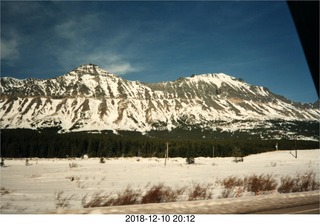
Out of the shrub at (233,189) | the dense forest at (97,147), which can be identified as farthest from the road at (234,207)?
the dense forest at (97,147)

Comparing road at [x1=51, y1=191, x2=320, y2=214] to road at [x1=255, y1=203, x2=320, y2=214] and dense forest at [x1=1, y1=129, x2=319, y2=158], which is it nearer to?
road at [x1=255, y1=203, x2=320, y2=214]

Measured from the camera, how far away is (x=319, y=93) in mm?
2182

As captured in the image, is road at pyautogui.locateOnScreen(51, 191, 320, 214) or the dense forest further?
the dense forest

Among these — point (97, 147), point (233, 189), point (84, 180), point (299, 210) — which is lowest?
point (84, 180)

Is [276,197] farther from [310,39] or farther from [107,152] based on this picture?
[107,152]

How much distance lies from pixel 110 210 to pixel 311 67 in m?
4.79

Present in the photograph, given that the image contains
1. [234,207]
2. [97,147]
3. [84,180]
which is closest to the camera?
[234,207]

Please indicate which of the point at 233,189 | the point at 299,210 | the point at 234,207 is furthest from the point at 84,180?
the point at 299,210

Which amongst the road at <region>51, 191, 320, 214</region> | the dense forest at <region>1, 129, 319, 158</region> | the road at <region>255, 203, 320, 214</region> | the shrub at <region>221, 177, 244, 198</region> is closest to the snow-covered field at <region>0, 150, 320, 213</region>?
the shrub at <region>221, 177, 244, 198</region>

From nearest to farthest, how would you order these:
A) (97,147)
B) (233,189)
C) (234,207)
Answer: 1. (234,207)
2. (233,189)
3. (97,147)

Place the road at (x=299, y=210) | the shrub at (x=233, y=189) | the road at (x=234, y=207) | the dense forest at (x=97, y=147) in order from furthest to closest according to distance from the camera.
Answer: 1. the dense forest at (x=97, y=147)
2. the shrub at (x=233, y=189)
3. the road at (x=299, y=210)
4. the road at (x=234, y=207)

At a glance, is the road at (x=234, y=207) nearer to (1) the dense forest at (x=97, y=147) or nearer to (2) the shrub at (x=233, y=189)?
(2) the shrub at (x=233, y=189)

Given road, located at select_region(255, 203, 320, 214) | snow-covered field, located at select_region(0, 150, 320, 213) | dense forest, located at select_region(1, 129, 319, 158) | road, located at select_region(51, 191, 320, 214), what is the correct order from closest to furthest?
road, located at select_region(51, 191, 320, 214) < road, located at select_region(255, 203, 320, 214) < snow-covered field, located at select_region(0, 150, 320, 213) < dense forest, located at select_region(1, 129, 319, 158)

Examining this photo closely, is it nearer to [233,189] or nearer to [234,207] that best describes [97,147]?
[233,189]
